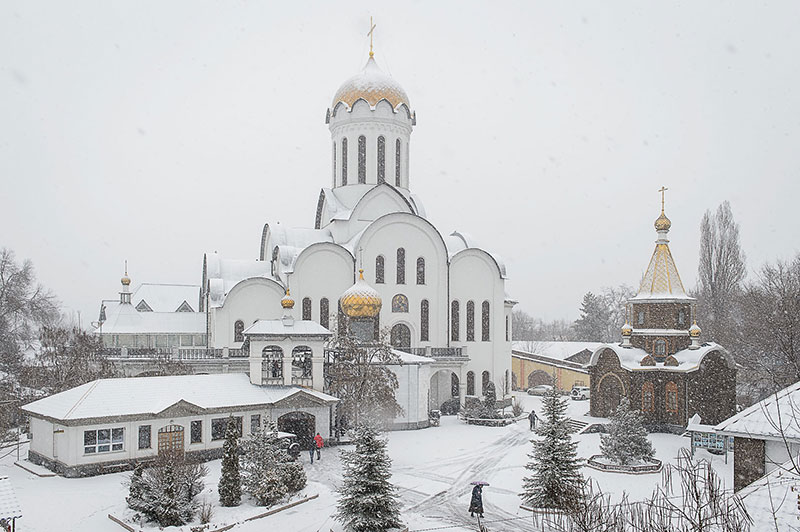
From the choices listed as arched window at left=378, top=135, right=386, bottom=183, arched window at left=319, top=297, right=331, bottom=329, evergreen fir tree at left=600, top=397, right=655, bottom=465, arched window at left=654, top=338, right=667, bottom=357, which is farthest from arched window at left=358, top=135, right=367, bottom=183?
evergreen fir tree at left=600, top=397, right=655, bottom=465

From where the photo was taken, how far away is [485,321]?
3653cm

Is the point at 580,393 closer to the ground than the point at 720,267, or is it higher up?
closer to the ground

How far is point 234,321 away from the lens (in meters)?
32.7

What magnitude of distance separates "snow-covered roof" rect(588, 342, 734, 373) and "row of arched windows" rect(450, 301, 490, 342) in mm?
8492

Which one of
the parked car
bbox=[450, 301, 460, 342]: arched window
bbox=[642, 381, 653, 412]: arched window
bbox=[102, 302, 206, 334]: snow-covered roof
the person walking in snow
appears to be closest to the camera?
the person walking in snow

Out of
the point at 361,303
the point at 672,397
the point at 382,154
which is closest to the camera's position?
the point at 672,397

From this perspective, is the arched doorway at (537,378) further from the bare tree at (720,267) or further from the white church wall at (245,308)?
the white church wall at (245,308)

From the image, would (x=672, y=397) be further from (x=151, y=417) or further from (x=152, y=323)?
(x=152, y=323)

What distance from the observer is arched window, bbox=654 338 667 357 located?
90.7 feet

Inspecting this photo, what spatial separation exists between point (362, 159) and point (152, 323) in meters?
13.8

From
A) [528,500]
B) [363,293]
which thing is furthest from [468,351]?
[528,500]

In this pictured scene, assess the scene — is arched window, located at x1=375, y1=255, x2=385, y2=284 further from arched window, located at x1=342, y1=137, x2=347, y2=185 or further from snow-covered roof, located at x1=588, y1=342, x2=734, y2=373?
snow-covered roof, located at x1=588, y1=342, x2=734, y2=373

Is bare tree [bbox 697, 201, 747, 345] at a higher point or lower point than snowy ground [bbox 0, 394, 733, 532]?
higher

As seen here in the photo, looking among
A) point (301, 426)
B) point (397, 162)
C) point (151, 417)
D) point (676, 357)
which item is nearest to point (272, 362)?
point (301, 426)
